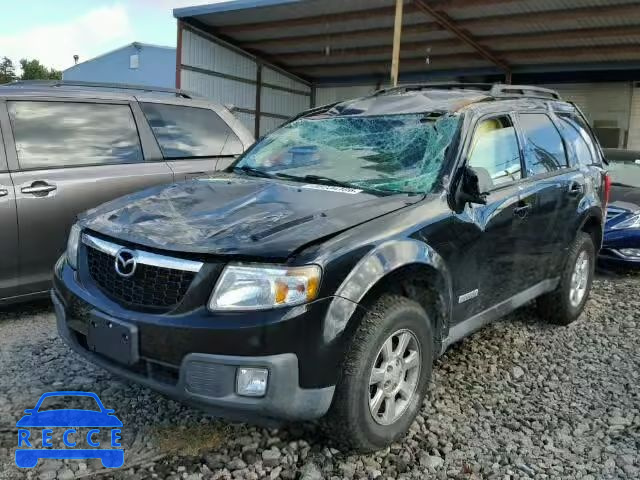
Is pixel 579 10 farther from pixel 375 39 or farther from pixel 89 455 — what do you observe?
pixel 89 455

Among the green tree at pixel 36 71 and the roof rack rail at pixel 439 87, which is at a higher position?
the green tree at pixel 36 71

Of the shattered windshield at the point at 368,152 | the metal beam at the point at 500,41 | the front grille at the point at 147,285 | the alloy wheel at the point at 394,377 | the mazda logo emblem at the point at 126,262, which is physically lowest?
the alloy wheel at the point at 394,377

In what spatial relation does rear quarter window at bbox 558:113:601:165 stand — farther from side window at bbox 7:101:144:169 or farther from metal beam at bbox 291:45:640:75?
metal beam at bbox 291:45:640:75

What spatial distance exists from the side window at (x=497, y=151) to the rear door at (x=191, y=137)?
236 cm

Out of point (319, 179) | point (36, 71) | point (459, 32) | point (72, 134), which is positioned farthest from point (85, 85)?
point (36, 71)

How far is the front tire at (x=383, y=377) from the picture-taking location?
2.49m

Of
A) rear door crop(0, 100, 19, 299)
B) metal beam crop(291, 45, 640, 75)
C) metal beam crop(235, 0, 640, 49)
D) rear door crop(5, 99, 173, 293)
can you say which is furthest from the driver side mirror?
metal beam crop(291, 45, 640, 75)

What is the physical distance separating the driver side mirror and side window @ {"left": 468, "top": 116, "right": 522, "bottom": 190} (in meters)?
0.11

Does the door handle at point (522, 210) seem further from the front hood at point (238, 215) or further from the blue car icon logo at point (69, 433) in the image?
the blue car icon logo at point (69, 433)

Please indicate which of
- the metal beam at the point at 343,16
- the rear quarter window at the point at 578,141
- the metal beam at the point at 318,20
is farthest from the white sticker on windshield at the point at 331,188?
the metal beam at the point at 318,20

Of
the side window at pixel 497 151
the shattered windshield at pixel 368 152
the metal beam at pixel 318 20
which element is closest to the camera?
the shattered windshield at pixel 368 152

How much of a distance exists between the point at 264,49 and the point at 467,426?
706 inches

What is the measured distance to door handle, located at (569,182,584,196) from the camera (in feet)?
14.1

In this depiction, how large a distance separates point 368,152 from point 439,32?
45.3ft
